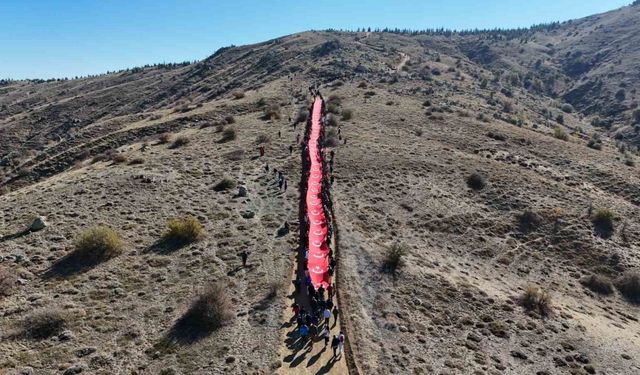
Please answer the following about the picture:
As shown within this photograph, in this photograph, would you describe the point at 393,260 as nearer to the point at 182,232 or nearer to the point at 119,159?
the point at 182,232

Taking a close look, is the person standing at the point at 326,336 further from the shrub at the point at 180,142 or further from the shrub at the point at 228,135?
the shrub at the point at 228,135

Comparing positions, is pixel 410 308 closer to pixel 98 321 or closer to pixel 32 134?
pixel 98 321

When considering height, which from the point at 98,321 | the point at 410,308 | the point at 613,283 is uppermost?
the point at 98,321

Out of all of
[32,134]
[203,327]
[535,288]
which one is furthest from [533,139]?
[32,134]

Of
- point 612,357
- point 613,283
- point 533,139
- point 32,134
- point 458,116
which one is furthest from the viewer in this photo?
point 32,134

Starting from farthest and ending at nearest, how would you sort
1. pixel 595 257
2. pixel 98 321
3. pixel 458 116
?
pixel 458 116, pixel 595 257, pixel 98 321

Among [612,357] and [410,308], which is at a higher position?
[410,308]

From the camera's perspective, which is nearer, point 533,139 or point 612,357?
point 612,357
